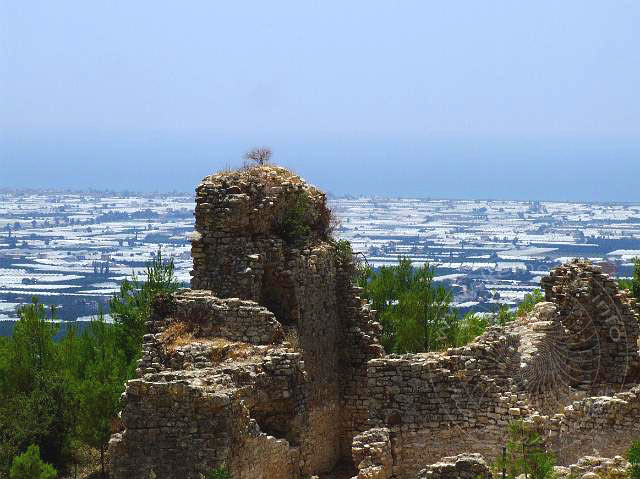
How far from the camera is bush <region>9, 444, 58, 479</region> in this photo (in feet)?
97.7

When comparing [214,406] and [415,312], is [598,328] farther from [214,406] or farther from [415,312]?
[415,312]

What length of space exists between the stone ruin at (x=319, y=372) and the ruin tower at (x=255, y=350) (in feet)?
0.08

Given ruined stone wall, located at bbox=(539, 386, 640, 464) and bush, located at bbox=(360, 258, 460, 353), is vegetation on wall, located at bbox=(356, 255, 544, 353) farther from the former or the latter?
ruined stone wall, located at bbox=(539, 386, 640, 464)

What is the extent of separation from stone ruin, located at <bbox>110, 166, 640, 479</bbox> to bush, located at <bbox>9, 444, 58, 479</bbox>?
233 inches

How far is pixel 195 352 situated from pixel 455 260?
9250cm

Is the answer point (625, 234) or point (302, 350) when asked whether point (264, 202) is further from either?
point (625, 234)

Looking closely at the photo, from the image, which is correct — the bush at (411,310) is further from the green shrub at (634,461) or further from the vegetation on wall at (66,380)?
the green shrub at (634,461)

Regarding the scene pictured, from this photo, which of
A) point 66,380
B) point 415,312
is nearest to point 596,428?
point 415,312

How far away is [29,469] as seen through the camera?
30.0 m

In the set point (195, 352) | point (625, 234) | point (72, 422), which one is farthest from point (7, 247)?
point (195, 352)

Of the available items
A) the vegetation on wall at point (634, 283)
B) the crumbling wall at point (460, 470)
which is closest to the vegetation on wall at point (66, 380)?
the vegetation on wall at point (634, 283)

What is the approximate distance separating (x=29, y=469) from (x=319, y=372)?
658cm

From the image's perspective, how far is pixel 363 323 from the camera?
2870 centimetres

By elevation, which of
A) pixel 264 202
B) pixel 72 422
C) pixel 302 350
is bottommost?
pixel 72 422
